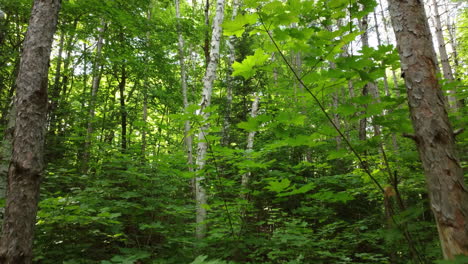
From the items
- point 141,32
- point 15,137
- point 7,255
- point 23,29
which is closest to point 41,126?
point 15,137

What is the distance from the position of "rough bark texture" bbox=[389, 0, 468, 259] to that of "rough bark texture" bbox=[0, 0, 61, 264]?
3594mm

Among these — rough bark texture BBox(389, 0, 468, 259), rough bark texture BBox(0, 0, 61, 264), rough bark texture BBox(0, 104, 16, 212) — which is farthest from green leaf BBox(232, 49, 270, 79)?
rough bark texture BBox(0, 104, 16, 212)

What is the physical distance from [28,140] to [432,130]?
371 cm

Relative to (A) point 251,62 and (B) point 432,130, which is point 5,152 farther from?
(B) point 432,130

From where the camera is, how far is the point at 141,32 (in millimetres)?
8227

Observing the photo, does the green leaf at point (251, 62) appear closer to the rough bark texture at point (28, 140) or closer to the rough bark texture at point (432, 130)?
the rough bark texture at point (432, 130)

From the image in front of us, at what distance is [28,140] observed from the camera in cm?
273

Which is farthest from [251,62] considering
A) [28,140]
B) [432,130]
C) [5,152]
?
[5,152]

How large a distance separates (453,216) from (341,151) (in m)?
0.93

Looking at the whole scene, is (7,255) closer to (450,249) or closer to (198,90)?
(450,249)

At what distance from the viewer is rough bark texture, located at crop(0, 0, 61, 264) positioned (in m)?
2.59

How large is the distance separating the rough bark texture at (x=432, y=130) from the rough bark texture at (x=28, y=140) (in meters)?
3.59

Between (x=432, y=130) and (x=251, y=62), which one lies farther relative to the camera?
(x=251, y=62)

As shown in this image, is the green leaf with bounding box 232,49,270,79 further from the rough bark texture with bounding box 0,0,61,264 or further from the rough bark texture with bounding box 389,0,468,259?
the rough bark texture with bounding box 0,0,61,264
